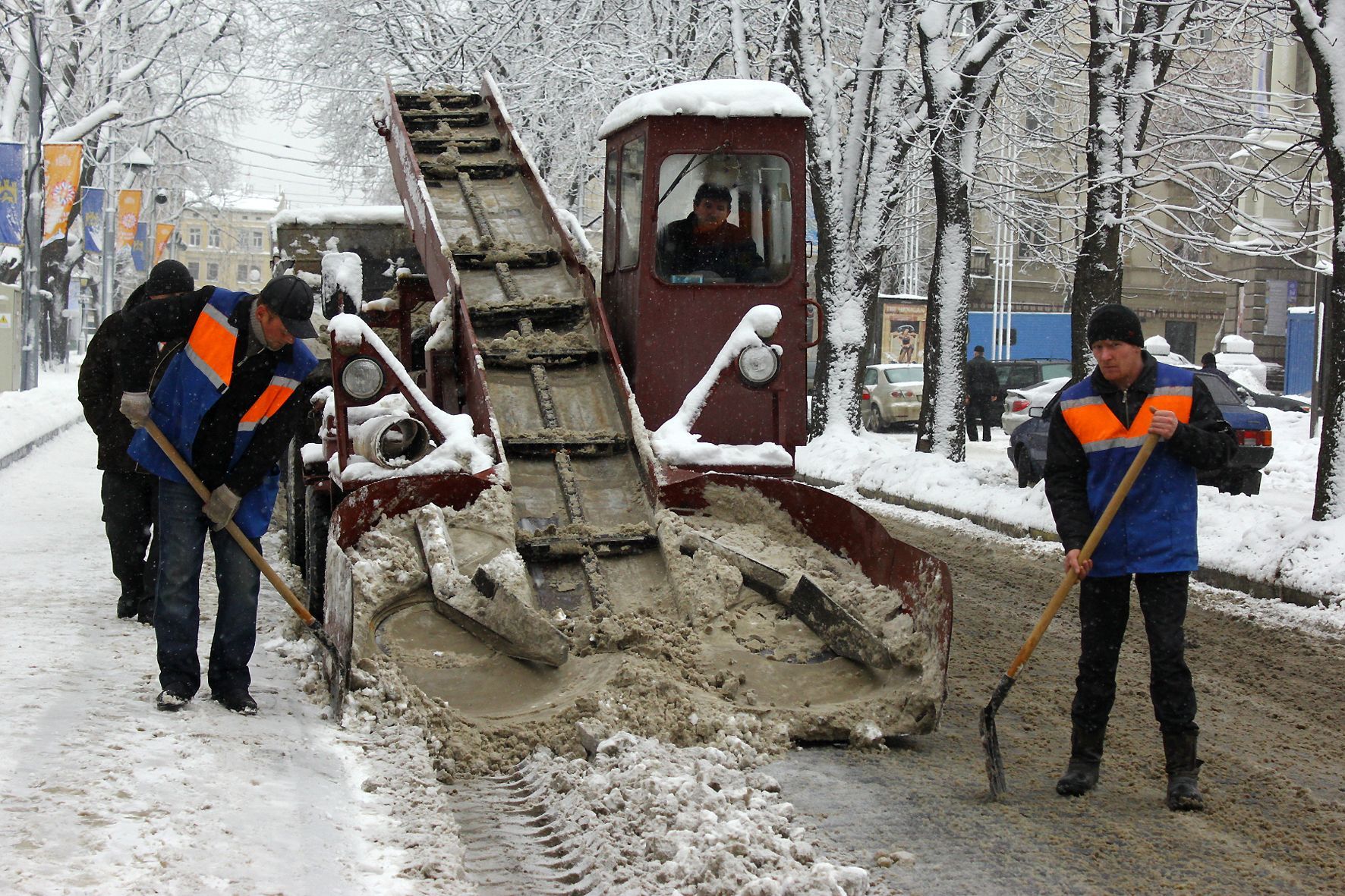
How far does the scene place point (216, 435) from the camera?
552 centimetres

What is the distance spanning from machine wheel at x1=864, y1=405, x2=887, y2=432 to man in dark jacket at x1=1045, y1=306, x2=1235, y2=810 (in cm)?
2412

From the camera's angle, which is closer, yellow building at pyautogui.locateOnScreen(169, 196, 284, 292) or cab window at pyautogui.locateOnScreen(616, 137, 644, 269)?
cab window at pyautogui.locateOnScreen(616, 137, 644, 269)

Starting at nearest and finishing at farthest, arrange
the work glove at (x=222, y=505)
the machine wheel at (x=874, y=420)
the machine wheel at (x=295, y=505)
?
the work glove at (x=222, y=505) < the machine wheel at (x=295, y=505) < the machine wheel at (x=874, y=420)

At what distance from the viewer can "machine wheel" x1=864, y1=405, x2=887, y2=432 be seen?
29297 mm

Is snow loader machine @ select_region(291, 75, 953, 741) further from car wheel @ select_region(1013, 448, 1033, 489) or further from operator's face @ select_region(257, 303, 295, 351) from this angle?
car wheel @ select_region(1013, 448, 1033, 489)

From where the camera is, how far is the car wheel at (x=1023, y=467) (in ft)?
53.6

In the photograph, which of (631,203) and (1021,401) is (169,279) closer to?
(631,203)

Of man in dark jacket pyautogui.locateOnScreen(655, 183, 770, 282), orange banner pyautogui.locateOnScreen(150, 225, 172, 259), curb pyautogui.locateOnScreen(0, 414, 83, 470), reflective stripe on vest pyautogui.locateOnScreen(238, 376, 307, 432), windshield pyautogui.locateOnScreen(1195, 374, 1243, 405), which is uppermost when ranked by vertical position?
orange banner pyautogui.locateOnScreen(150, 225, 172, 259)

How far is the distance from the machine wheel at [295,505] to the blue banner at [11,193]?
18.2 metres

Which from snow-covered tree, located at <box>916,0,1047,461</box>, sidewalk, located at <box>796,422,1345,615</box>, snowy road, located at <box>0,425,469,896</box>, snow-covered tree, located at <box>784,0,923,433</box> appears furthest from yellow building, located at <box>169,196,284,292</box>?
snowy road, located at <box>0,425,469,896</box>

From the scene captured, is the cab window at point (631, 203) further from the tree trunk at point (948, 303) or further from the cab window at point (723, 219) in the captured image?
the tree trunk at point (948, 303)

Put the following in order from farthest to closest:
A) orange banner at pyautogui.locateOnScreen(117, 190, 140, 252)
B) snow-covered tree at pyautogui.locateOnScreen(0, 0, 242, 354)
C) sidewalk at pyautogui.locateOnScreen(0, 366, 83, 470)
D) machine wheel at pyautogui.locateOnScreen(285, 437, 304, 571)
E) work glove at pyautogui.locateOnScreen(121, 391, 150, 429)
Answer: orange banner at pyautogui.locateOnScreen(117, 190, 140, 252) < snow-covered tree at pyautogui.locateOnScreen(0, 0, 242, 354) < sidewalk at pyautogui.locateOnScreen(0, 366, 83, 470) < machine wheel at pyautogui.locateOnScreen(285, 437, 304, 571) < work glove at pyautogui.locateOnScreen(121, 391, 150, 429)

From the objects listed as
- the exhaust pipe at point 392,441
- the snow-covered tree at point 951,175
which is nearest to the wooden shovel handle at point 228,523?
the exhaust pipe at point 392,441

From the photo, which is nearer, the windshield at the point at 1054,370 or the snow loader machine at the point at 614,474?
the snow loader machine at the point at 614,474
